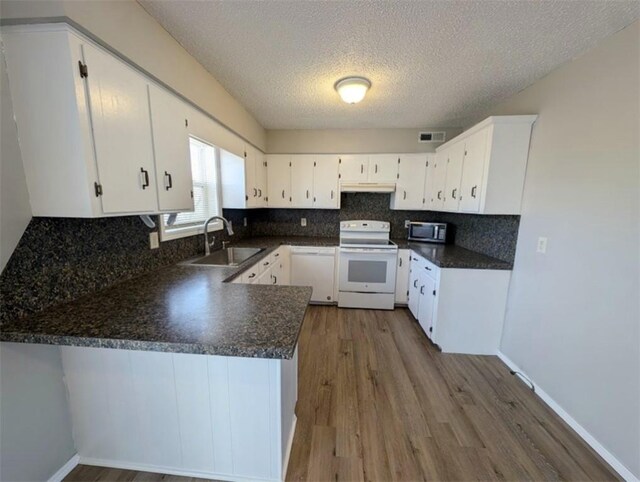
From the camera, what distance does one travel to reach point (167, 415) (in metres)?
1.21

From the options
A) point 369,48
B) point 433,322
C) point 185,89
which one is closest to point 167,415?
point 185,89

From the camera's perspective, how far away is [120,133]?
116 cm

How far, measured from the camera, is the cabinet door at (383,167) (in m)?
3.41

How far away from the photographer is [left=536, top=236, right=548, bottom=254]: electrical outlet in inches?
73.4

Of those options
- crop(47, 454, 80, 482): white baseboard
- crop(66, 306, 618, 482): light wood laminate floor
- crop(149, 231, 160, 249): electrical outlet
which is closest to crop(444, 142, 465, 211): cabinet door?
crop(66, 306, 618, 482): light wood laminate floor

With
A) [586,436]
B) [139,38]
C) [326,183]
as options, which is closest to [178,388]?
[139,38]

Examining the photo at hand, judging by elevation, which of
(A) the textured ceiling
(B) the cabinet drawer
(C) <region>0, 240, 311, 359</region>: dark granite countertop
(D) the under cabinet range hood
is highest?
(A) the textured ceiling

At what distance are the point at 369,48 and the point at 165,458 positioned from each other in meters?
2.71

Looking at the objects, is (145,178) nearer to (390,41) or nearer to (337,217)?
(390,41)

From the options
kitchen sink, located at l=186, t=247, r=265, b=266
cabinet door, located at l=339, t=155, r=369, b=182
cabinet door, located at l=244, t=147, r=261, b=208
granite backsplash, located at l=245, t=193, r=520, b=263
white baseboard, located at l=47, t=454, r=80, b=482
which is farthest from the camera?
granite backsplash, located at l=245, t=193, r=520, b=263

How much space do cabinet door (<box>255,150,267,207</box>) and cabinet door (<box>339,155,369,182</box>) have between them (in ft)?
3.65

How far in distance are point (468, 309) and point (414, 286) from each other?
75cm

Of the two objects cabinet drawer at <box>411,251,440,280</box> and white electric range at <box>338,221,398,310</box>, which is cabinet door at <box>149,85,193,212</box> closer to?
white electric range at <box>338,221,398,310</box>

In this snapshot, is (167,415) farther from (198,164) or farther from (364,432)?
(198,164)
